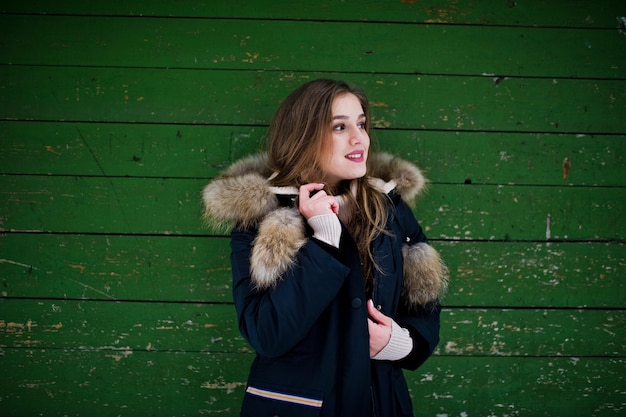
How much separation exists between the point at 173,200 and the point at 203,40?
26.0 inches

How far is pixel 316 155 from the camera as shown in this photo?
4.99 feet

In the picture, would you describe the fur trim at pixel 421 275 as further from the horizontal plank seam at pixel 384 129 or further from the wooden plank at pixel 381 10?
the wooden plank at pixel 381 10

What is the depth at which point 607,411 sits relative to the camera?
1993 millimetres

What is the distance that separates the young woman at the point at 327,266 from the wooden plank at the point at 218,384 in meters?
0.54

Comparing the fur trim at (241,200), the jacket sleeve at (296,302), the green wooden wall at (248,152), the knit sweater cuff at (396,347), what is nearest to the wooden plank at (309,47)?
the green wooden wall at (248,152)

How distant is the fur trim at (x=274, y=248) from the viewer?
135cm

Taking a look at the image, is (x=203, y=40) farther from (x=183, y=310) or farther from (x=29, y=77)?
(x=183, y=310)

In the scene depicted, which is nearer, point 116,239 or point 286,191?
point 286,191

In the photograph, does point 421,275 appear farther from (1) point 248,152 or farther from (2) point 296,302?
(1) point 248,152

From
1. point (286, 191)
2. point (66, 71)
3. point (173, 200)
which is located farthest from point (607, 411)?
point (66, 71)

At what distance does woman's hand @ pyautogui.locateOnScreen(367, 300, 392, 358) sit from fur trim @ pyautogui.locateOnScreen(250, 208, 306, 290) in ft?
0.96

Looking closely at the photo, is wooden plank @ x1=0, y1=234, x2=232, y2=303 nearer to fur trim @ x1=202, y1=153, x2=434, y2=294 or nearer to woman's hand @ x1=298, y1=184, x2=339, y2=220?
fur trim @ x1=202, y1=153, x2=434, y2=294

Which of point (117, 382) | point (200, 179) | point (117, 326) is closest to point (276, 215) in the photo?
point (200, 179)

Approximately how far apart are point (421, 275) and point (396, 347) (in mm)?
270
